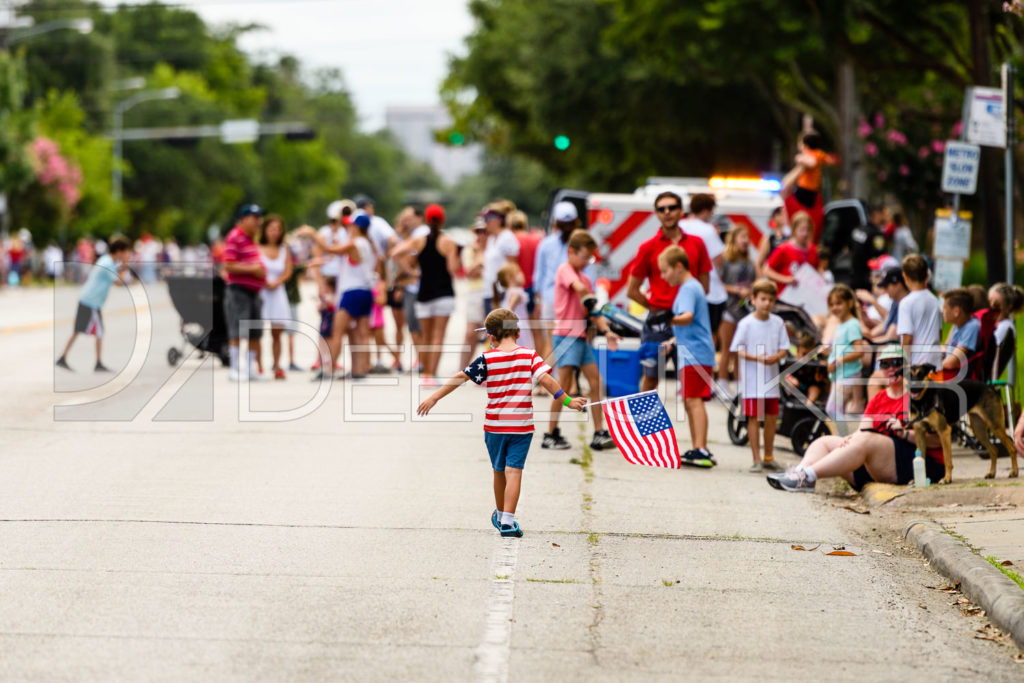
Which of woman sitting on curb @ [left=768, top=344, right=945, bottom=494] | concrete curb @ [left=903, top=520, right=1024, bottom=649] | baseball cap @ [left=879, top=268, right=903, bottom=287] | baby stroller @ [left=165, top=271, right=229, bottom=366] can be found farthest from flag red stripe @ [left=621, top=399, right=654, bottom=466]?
baby stroller @ [left=165, top=271, right=229, bottom=366]

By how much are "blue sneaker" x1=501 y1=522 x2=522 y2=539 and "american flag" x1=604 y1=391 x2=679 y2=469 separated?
3.36ft

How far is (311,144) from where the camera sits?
116875mm

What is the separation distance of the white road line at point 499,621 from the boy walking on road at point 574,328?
3.73 m

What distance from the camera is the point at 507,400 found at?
27.5ft

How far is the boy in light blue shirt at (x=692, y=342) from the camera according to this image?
1126 centimetres

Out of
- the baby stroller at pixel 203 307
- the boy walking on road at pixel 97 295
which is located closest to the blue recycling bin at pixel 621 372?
the baby stroller at pixel 203 307

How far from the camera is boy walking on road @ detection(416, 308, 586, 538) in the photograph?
834 centimetres

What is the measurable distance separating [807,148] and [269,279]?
612 centimetres

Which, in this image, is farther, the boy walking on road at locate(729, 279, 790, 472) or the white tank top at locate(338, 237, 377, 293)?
the white tank top at locate(338, 237, 377, 293)

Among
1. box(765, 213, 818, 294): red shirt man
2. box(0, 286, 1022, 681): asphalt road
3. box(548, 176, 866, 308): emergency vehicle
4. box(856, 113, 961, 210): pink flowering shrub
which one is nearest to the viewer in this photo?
box(0, 286, 1022, 681): asphalt road

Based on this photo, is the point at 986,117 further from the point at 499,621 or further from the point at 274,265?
the point at 499,621

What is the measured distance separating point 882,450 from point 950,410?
0.60 m

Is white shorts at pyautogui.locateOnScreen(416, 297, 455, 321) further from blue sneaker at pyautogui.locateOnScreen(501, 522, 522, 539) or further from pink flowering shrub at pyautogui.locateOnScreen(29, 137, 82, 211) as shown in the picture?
pink flowering shrub at pyautogui.locateOnScreen(29, 137, 82, 211)

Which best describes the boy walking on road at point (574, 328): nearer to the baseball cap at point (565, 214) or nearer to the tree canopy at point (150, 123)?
the baseball cap at point (565, 214)
